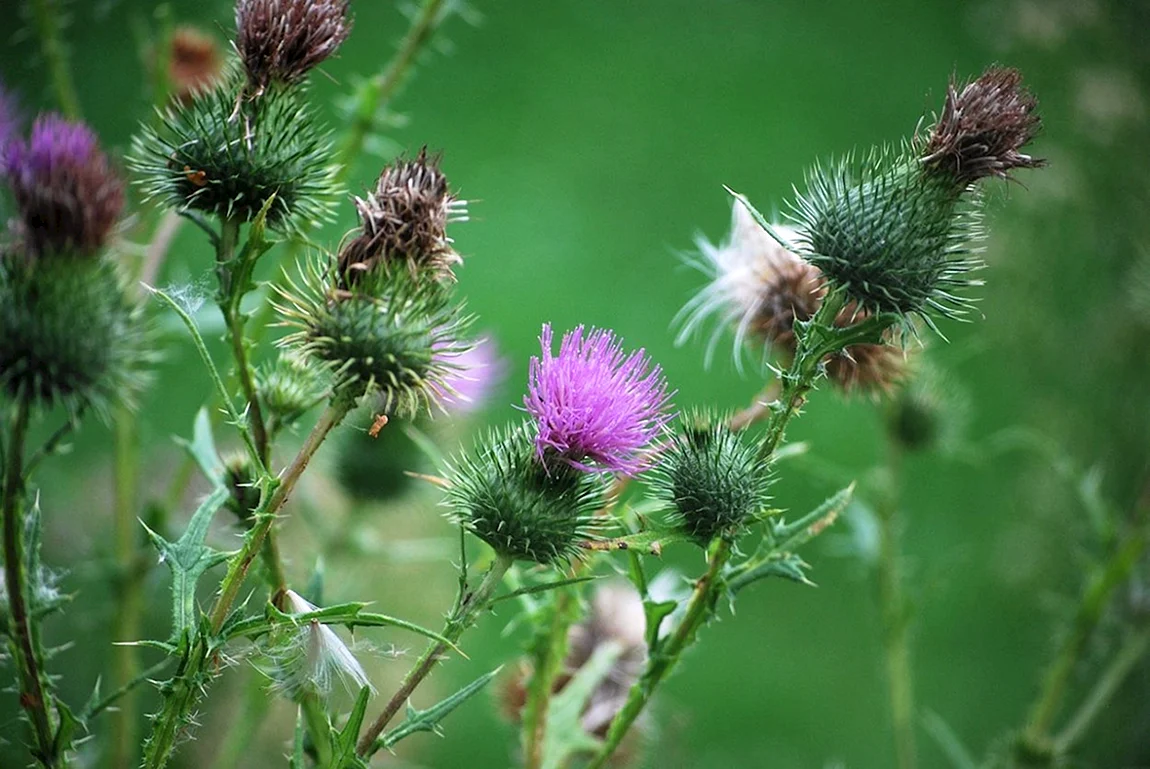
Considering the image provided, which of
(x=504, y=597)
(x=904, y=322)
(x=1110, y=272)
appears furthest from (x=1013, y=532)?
(x=504, y=597)

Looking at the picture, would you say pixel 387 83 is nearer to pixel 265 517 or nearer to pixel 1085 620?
pixel 265 517

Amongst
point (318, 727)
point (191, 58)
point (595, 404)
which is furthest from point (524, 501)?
point (191, 58)

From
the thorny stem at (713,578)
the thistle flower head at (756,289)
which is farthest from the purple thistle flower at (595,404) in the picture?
the thistle flower head at (756,289)

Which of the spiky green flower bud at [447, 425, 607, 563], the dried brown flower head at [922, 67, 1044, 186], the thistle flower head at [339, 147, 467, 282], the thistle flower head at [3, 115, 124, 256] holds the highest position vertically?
the dried brown flower head at [922, 67, 1044, 186]

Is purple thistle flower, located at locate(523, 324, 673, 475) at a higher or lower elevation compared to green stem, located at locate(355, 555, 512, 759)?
higher

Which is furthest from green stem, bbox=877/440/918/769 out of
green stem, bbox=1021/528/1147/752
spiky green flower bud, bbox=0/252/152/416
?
spiky green flower bud, bbox=0/252/152/416

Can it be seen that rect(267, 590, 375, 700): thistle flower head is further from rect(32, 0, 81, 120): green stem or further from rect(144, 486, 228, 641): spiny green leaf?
rect(32, 0, 81, 120): green stem
